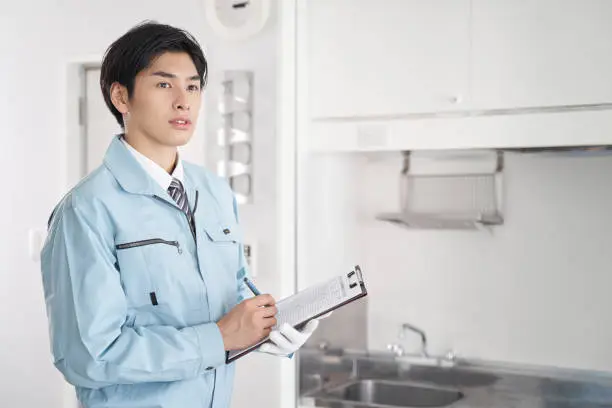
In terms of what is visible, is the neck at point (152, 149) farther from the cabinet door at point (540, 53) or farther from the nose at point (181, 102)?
the cabinet door at point (540, 53)

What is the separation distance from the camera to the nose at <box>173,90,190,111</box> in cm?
162

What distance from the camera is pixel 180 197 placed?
1.71 metres

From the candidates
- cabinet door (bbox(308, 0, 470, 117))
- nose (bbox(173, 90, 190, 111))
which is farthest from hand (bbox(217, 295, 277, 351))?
cabinet door (bbox(308, 0, 470, 117))

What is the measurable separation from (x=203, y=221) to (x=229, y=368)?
0.34 metres

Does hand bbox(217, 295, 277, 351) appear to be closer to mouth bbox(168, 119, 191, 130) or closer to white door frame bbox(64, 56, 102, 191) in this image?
mouth bbox(168, 119, 191, 130)

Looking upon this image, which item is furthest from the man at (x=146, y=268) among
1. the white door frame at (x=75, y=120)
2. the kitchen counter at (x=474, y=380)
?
the white door frame at (x=75, y=120)

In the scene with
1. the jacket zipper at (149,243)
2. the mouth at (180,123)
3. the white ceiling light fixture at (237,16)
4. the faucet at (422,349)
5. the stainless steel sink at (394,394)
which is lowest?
the stainless steel sink at (394,394)

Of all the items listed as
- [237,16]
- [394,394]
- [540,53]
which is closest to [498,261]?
[394,394]

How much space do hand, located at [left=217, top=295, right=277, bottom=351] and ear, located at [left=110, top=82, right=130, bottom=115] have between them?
18.6 inches

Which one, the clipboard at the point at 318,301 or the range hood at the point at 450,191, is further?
the range hood at the point at 450,191

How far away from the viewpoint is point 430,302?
10.1 feet

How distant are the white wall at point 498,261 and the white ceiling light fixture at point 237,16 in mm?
500

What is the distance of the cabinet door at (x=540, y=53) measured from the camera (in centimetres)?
237

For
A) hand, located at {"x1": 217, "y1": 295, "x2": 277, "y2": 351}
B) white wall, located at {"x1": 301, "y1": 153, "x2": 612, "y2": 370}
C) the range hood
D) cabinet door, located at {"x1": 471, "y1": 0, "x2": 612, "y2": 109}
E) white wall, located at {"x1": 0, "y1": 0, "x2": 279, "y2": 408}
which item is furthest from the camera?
white wall, located at {"x1": 0, "y1": 0, "x2": 279, "y2": 408}
